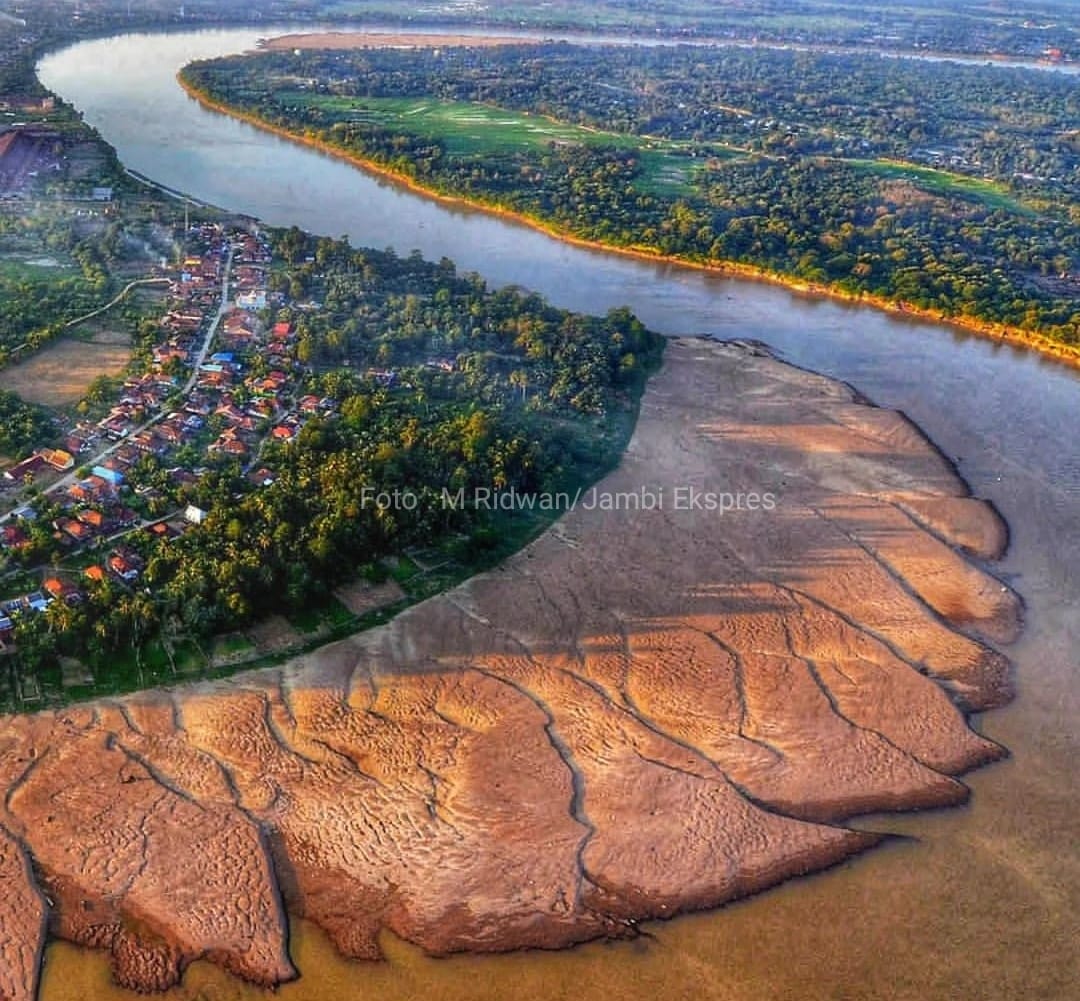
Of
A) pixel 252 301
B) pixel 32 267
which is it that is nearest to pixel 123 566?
pixel 252 301

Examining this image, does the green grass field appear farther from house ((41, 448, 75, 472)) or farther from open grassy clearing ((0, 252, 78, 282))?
house ((41, 448, 75, 472))

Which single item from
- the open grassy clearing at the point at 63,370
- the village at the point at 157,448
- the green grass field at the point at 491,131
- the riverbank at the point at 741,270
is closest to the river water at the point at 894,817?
the riverbank at the point at 741,270

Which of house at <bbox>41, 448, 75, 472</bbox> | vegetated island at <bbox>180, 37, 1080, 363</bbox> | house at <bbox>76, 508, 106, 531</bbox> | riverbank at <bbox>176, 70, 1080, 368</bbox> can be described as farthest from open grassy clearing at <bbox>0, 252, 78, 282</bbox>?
vegetated island at <bbox>180, 37, 1080, 363</bbox>

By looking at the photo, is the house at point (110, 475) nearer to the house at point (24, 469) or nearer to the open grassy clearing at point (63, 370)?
the house at point (24, 469)

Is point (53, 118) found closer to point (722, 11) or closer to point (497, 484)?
point (497, 484)

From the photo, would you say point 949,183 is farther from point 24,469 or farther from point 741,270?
point 24,469

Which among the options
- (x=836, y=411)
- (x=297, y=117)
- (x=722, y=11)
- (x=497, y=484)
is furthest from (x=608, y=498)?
(x=722, y=11)
